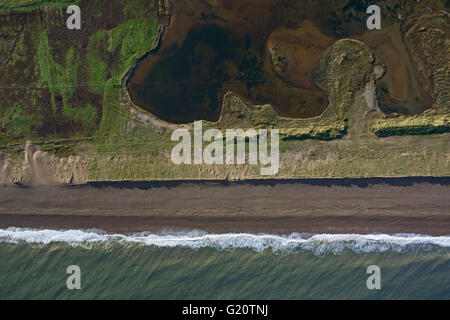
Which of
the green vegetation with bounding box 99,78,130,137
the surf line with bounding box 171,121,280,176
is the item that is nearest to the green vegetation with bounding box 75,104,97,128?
the green vegetation with bounding box 99,78,130,137

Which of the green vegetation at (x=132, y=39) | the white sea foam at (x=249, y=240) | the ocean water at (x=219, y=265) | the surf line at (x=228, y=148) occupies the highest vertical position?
the green vegetation at (x=132, y=39)

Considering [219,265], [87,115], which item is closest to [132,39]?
[87,115]

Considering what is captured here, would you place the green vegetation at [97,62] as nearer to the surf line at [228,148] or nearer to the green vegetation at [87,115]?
the green vegetation at [87,115]

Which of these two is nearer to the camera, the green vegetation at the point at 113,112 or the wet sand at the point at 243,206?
the wet sand at the point at 243,206

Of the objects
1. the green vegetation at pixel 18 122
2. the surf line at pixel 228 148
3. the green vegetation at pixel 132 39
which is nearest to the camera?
the surf line at pixel 228 148

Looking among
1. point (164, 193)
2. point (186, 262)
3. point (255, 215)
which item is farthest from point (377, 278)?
point (164, 193)

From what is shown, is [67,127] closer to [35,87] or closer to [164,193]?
[35,87]

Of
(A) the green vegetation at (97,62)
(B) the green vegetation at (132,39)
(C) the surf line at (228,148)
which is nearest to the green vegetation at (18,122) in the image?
(A) the green vegetation at (97,62)
